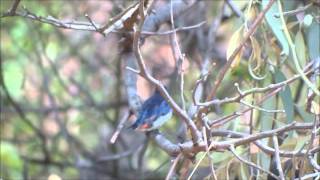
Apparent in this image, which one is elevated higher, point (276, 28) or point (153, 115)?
point (276, 28)

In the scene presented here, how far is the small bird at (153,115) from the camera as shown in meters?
1.70

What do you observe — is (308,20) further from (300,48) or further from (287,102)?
(287,102)

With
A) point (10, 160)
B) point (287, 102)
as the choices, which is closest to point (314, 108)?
point (287, 102)

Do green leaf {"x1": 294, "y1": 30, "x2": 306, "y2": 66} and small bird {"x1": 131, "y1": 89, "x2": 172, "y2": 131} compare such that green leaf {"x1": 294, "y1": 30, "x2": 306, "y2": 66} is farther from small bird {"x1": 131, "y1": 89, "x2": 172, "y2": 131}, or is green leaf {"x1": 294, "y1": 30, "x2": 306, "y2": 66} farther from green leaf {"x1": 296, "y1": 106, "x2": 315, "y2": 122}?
small bird {"x1": 131, "y1": 89, "x2": 172, "y2": 131}

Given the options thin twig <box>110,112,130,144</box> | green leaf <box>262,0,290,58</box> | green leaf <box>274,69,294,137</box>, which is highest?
green leaf <box>262,0,290,58</box>

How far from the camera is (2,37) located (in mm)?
3258

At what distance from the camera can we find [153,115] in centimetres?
171

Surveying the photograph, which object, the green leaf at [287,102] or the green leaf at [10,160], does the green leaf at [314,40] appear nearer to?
the green leaf at [287,102]

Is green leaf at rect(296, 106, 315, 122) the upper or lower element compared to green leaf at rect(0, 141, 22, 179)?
upper

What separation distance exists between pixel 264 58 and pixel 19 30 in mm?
1498

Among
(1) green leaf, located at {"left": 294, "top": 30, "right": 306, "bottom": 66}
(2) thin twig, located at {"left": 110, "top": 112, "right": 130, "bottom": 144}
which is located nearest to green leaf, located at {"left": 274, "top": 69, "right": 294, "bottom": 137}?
(1) green leaf, located at {"left": 294, "top": 30, "right": 306, "bottom": 66}

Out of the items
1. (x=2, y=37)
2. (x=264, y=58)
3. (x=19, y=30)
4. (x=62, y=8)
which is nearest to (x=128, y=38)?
(x=264, y=58)

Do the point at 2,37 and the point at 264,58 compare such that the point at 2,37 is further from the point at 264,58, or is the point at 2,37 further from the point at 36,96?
the point at 264,58

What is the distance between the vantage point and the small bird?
1.70 m
